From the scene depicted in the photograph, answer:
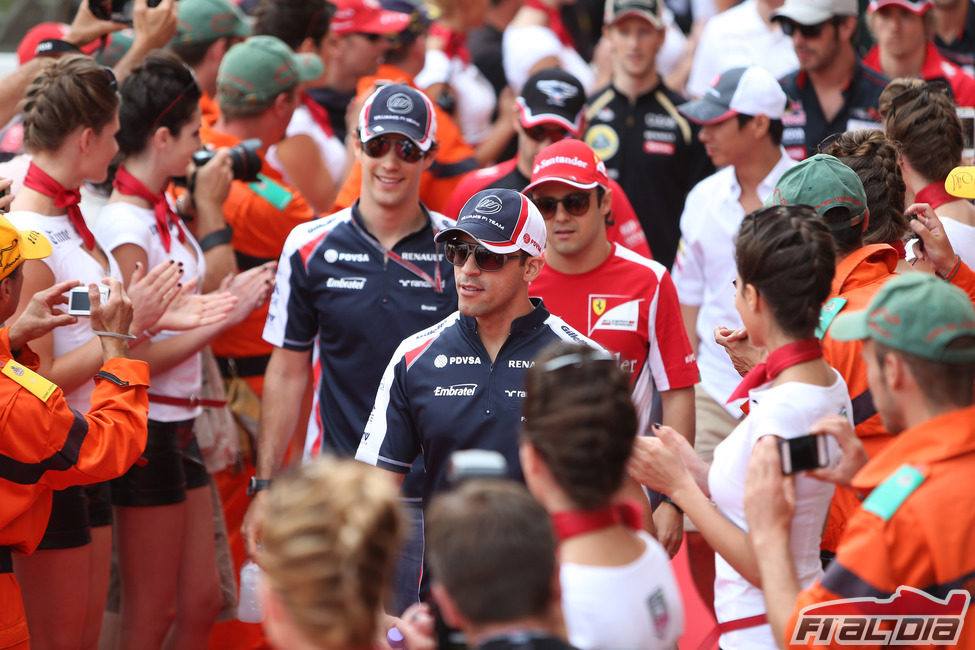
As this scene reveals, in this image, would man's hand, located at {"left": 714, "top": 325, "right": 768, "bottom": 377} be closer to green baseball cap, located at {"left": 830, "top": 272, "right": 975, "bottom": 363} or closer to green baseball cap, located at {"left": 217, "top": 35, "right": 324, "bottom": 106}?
green baseball cap, located at {"left": 830, "top": 272, "right": 975, "bottom": 363}

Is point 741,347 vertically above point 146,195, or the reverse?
point 146,195

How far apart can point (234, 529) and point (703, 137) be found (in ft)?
10.1

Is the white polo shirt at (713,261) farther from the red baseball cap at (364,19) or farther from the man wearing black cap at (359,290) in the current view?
the red baseball cap at (364,19)

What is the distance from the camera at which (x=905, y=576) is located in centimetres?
250

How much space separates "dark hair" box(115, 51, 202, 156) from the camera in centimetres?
468

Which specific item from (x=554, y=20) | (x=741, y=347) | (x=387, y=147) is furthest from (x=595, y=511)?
(x=554, y=20)

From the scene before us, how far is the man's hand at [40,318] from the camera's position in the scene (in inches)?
148

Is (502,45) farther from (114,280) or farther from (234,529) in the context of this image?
(114,280)

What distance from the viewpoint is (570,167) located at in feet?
14.8

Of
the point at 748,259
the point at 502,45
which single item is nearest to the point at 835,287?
the point at 748,259

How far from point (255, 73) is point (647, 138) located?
2386 millimetres

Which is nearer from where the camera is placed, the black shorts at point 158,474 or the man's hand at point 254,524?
the man's hand at point 254,524

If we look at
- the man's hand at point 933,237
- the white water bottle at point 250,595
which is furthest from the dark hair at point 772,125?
the white water bottle at point 250,595

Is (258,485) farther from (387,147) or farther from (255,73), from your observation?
(255,73)
